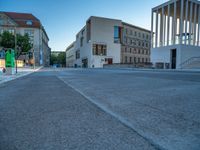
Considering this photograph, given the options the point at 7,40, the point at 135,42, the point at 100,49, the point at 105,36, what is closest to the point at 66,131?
the point at 7,40

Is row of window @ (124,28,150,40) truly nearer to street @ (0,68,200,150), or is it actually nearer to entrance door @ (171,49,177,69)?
entrance door @ (171,49,177,69)

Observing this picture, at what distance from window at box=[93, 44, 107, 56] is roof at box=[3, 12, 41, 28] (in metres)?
24.3

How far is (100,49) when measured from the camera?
205 feet

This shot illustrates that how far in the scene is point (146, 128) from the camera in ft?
9.43

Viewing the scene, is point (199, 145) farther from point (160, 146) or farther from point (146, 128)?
point (146, 128)

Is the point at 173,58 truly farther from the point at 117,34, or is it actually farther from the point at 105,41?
the point at 117,34

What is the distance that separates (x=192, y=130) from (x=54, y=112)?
9.03 ft

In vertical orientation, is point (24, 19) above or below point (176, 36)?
above

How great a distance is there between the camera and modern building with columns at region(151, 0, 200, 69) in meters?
35.2

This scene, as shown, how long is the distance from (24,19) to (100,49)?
3218cm

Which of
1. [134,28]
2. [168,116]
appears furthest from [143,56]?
[168,116]

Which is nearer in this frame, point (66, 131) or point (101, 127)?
point (66, 131)

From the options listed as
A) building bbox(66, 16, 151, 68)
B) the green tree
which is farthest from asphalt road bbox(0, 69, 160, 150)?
building bbox(66, 16, 151, 68)

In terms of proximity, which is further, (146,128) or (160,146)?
(146,128)
